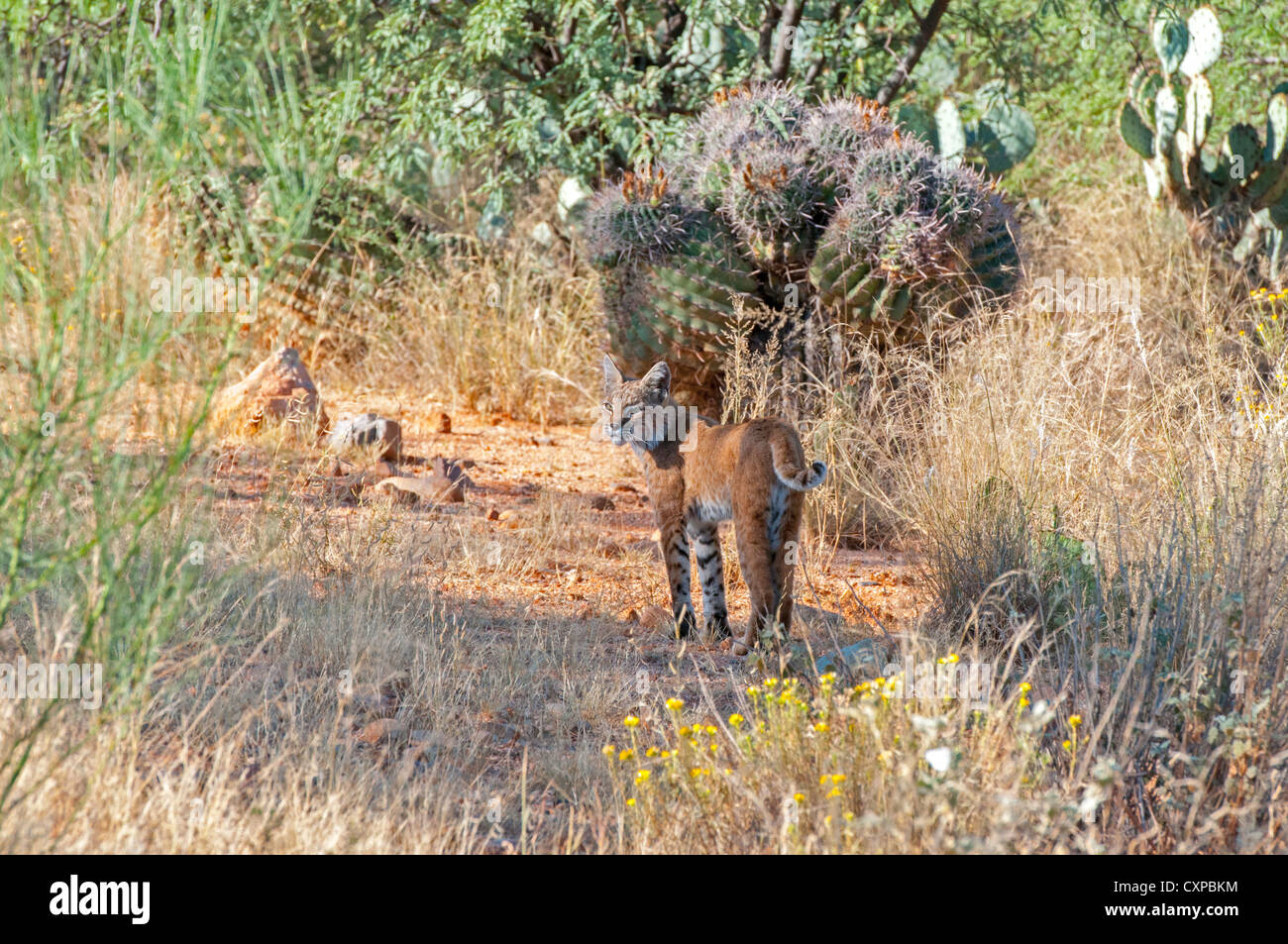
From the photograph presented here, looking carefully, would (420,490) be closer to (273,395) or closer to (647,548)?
(647,548)

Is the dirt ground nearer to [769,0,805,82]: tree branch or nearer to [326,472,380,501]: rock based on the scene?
[326,472,380,501]: rock

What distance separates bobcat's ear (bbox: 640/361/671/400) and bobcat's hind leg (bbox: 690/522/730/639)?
69 cm

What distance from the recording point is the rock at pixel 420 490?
7120 mm

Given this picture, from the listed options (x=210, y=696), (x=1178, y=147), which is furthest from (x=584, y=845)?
(x=1178, y=147)

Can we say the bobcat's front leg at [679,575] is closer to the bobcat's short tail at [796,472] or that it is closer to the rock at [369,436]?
the bobcat's short tail at [796,472]

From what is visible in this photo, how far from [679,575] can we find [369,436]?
308 centimetres

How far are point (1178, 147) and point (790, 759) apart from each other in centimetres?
826

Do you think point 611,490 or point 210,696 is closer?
point 210,696

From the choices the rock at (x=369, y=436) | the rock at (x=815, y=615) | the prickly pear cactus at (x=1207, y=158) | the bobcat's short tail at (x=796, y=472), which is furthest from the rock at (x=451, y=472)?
the prickly pear cactus at (x=1207, y=158)

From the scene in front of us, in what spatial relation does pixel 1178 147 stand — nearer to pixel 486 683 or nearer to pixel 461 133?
pixel 461 133

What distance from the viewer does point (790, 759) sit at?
136 inches

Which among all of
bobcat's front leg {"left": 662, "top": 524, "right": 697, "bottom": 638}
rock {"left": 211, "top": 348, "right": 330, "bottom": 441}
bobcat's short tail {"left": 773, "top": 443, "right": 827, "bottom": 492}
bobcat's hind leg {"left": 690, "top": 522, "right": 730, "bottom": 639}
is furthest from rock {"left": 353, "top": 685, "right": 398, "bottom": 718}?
rock {"left": 211, "top": 348, "right": 330, "bottom": 441}

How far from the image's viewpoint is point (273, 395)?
26.4 ft

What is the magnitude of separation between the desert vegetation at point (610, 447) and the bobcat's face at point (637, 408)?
776 millimetres
